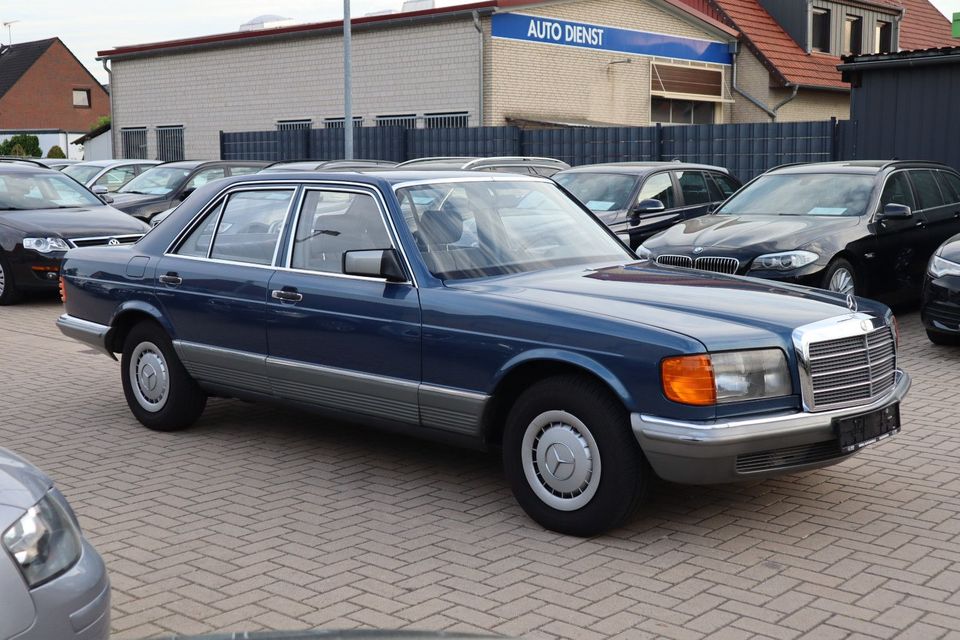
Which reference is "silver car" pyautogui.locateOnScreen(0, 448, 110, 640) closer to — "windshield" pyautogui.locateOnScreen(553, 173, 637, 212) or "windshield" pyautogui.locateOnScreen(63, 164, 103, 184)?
"windshield" pyautogui.locateOnScreen(553, 173, 637, 212)

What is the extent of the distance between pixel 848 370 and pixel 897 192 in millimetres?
7319

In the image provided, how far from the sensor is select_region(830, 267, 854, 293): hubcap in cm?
1066

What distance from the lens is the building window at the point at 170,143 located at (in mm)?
34375

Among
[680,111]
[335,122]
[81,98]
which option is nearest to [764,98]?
[680,111]

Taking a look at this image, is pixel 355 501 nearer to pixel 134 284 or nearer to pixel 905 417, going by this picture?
pixel 134 284

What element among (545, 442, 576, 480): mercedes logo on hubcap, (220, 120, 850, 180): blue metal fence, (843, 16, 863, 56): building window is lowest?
(545, 442, 576, 480): mercedes logo on hubcap

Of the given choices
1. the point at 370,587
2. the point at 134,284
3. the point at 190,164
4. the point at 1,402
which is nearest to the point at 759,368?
the point at 370,587

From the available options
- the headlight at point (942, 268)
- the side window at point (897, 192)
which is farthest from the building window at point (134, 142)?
the headlight at point (942, 268)

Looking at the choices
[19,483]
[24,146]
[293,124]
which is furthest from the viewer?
[24,146]

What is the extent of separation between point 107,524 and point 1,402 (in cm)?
336

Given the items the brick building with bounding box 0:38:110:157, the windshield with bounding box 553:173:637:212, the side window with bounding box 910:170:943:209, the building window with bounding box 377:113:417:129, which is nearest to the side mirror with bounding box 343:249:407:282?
the windshield with bounding box 553:173:637:212

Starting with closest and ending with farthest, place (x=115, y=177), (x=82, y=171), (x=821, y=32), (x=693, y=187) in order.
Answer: (x=693, y=187), (x=115, y=177), (x=82, y=171), (x=821, y=32)

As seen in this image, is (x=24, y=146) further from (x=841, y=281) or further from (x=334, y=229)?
(x=334, y=229)

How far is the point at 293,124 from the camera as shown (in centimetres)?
3122
